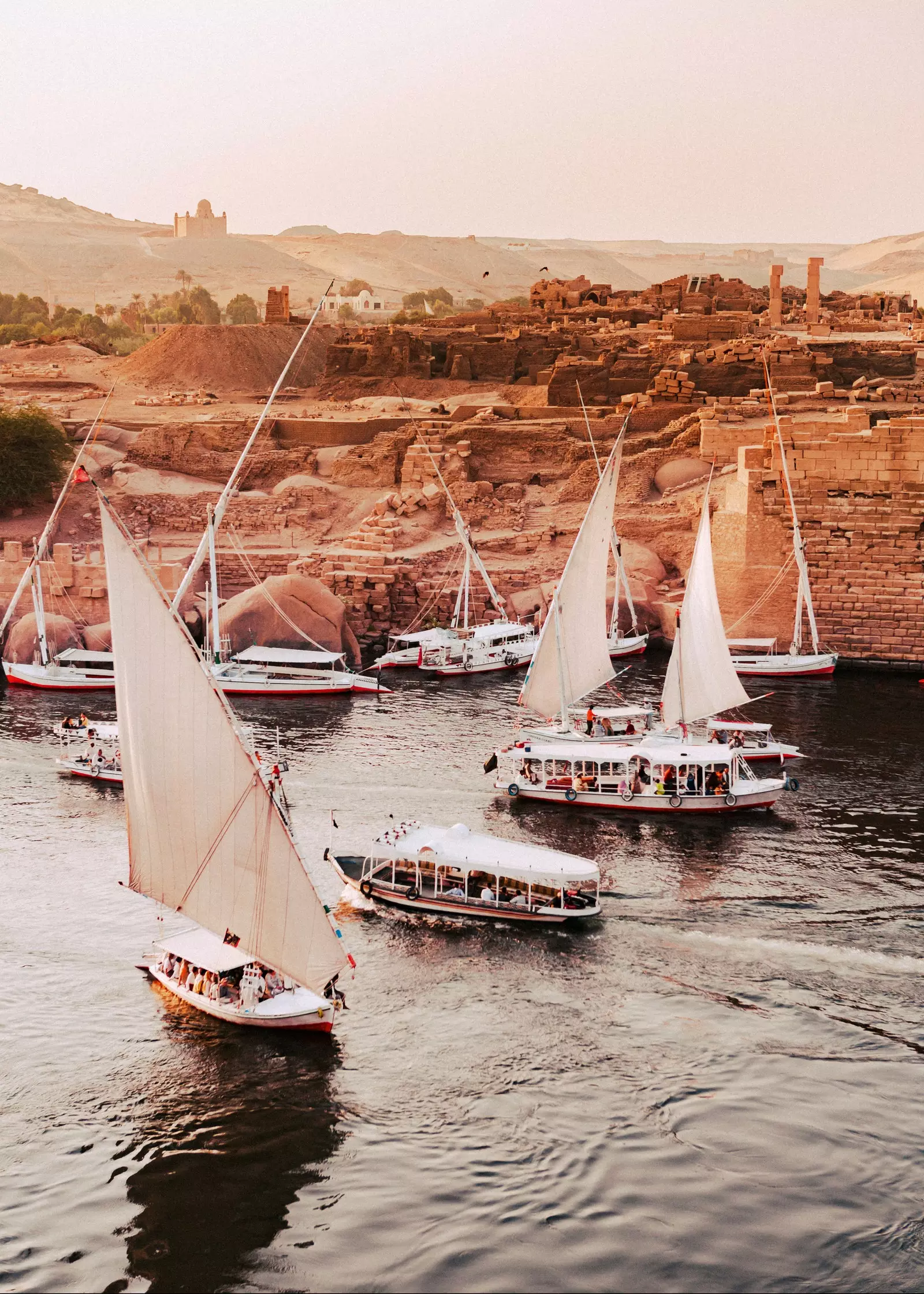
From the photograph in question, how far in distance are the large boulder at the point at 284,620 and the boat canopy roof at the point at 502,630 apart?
392 cm

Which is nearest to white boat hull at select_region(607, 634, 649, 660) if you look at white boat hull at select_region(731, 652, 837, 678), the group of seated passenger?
white boat hull at select_region(731, 652, 837, 678)

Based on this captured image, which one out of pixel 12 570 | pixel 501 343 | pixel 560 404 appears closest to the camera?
pixel 12 570

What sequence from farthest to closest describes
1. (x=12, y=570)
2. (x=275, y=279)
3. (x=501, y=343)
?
(x=275, y=279)
(x=501, y=343)
(x=12, y=570)

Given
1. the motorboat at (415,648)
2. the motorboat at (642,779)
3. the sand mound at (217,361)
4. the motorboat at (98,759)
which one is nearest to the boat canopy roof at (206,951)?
the motorboat at (642,779)

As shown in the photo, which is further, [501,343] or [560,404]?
[501,343]

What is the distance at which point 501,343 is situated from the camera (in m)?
72.4

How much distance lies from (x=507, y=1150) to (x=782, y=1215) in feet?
11.8

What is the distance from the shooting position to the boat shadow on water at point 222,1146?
1909cm

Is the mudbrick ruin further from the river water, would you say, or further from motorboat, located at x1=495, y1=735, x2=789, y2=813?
→ the river water

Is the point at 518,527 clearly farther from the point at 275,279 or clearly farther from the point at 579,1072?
the point at 275,279

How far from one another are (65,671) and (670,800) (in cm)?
1998

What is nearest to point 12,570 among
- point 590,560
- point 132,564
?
point 590,560

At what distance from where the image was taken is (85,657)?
46406 millimetres

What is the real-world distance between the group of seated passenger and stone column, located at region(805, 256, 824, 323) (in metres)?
62.2
